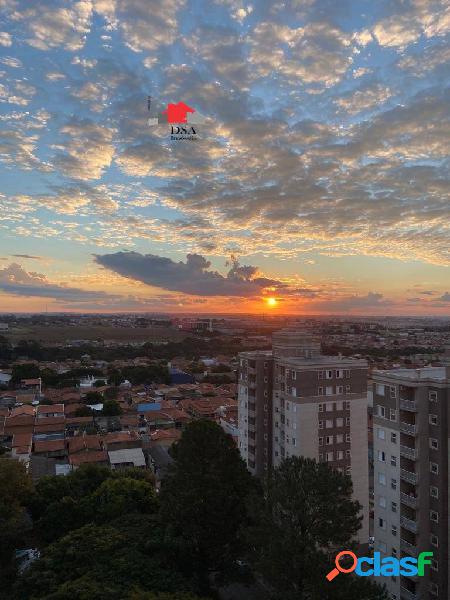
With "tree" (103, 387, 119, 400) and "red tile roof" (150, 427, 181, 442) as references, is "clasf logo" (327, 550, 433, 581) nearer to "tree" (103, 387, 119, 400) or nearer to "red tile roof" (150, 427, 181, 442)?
"red tile roof" (150, 427, 181, 442)

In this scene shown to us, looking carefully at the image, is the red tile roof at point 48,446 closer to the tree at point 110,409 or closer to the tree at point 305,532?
the tree at point 110,409

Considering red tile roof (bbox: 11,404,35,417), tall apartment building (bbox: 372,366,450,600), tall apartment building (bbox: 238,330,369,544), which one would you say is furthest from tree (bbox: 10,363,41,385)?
tall apartment building (bbox: 372,366,450,600)

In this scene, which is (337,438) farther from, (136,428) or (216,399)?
(216,399)

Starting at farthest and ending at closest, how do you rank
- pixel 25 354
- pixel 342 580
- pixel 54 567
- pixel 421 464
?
pixel 25 354 < pixel 421 464 < pixel 54 567 < pixel 342 580

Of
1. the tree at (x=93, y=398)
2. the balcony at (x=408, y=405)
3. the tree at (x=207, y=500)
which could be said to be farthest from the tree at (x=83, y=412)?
the balcony at (x=408, y=405)

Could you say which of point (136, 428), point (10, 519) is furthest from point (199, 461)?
point (136, 428)

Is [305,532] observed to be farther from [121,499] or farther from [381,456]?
[121,499]

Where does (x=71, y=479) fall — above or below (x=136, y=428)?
above

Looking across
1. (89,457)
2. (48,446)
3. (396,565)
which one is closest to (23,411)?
(48,446)
